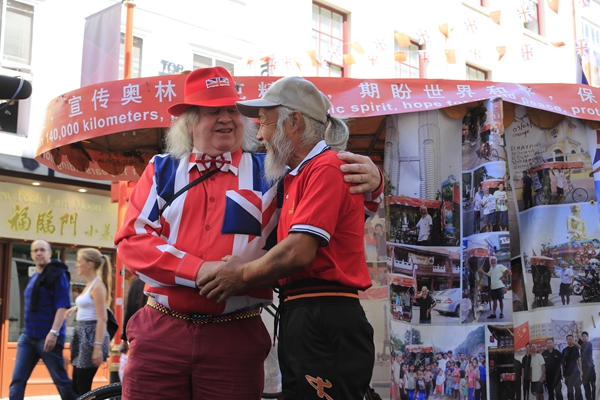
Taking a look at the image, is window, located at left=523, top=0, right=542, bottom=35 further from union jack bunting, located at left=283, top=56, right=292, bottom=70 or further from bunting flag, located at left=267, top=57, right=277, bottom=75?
bunting flag, located at left=267, top=57, right=277, bottom=75

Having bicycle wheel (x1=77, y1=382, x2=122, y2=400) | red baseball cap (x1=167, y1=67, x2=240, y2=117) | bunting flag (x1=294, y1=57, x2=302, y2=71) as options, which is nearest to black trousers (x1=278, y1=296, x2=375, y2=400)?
red baseball cap (x1=167, y1=67, x2=240, y2=117)

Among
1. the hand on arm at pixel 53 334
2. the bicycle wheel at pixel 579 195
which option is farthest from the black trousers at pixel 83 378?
the bicycle wheel at pixel 579 195

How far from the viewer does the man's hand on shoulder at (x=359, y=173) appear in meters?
2.56

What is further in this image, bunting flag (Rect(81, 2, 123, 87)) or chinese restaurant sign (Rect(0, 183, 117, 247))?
chinese restaurant sign (Rect(0, 183, 117, 247))

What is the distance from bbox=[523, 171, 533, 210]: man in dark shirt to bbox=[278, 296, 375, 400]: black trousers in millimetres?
2578

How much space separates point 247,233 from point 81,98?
249 centimetres

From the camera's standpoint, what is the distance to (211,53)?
12.8 m

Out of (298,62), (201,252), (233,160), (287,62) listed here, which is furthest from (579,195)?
(287,62)

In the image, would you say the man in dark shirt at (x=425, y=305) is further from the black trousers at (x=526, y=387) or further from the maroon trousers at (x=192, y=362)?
the maroon trousers at (x=192, y=362)

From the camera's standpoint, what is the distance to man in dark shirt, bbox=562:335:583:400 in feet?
14.6

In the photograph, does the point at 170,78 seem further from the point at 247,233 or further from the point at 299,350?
the point at 299,350

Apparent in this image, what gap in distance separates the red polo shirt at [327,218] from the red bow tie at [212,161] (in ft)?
1.16

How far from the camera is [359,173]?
2582mm

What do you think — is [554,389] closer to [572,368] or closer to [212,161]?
[572,368]
